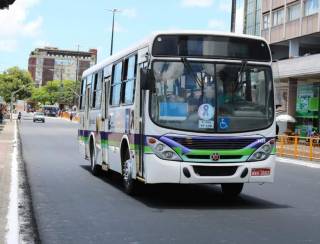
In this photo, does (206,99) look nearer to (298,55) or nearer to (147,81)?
(147,81)

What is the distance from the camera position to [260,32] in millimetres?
59375

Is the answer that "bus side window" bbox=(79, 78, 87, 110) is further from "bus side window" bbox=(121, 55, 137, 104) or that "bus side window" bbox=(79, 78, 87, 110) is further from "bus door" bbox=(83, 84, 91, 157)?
"bus side window" bbox=(121, 55, 137, 104)

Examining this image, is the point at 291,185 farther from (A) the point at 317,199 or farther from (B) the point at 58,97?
(B) the point at 58,97

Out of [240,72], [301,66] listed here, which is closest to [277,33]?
[301,66]

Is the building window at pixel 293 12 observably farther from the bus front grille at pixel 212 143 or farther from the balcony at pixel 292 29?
the bus front grille at pixel 212 143

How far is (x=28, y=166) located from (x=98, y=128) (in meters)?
4.01

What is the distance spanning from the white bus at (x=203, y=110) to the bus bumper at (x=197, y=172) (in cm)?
2

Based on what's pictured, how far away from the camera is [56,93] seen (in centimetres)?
17075

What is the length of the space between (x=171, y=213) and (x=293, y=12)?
4485cm

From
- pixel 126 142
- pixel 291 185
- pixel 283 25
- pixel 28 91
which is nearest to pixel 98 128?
pixel 126 142

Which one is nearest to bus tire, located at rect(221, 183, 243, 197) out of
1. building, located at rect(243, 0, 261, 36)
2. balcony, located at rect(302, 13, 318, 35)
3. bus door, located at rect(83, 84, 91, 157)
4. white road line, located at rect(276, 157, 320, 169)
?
bus door, located at rect(83, 84, 91, 157)

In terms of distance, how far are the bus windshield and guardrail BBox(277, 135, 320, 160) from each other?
48.6 ft

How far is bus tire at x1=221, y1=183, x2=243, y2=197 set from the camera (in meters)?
12.3

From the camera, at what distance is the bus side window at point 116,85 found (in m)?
13.6
